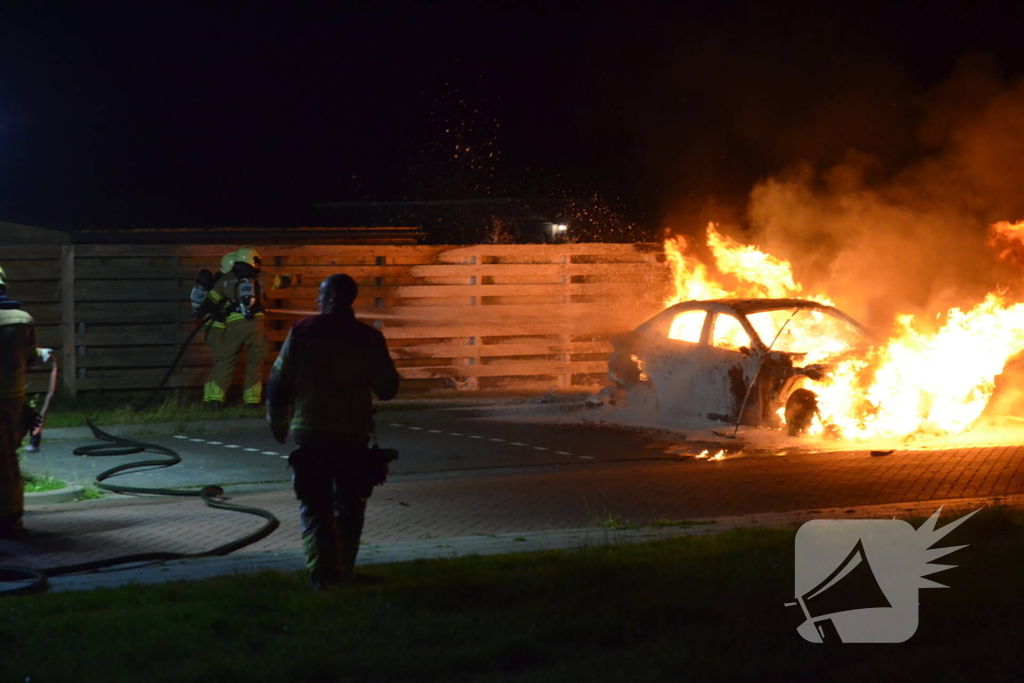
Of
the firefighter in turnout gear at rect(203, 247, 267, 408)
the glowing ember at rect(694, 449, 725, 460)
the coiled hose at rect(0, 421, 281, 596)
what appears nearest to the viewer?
the coiled hose at rect(0, 421, 281, 596)

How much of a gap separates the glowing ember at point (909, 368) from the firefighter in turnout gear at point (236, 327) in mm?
6102

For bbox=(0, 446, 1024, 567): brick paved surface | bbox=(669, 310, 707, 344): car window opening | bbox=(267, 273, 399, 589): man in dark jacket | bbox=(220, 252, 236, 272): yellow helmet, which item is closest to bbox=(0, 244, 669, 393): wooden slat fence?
bbox=(220, 252, 236, 272): yellow helmet

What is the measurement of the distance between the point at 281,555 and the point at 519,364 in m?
9.75

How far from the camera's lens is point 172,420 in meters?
13.3

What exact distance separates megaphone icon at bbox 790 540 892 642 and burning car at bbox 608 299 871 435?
212 inches

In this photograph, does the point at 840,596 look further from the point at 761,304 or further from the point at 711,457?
the point at 761,304

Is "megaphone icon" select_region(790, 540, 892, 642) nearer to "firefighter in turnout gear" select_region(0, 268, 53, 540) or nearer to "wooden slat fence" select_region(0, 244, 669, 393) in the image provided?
"firefighter in turnout gear" select_region(0, 268, 53, 540)

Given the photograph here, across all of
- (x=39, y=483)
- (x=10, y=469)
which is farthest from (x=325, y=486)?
(x=39, y=483)

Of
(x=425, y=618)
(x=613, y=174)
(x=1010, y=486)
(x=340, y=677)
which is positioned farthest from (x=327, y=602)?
(x=613, y=174)

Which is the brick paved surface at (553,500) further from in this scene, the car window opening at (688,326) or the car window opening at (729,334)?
the car window opening at (688,326)

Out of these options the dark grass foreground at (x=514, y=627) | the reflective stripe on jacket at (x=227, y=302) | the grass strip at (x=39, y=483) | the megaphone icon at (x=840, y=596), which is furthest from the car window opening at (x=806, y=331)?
the grass strip at (x=39, y=483)

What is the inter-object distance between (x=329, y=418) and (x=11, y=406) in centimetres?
326

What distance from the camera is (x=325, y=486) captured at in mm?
5930

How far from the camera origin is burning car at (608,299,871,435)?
37.9ft
